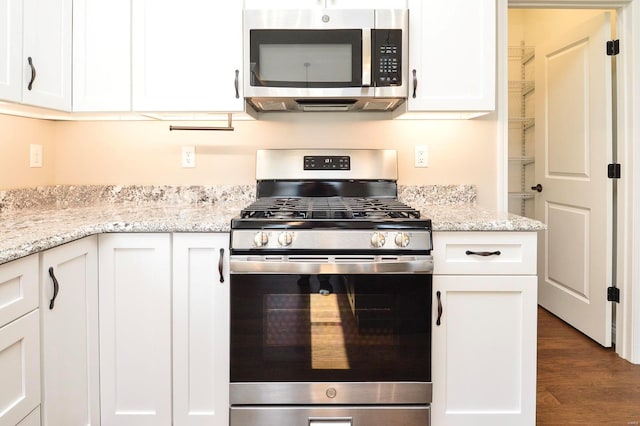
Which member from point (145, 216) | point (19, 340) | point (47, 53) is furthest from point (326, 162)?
point (19, 340)

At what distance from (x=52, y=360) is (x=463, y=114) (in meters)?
1.96

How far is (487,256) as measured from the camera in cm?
191

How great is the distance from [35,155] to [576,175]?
3125 mm

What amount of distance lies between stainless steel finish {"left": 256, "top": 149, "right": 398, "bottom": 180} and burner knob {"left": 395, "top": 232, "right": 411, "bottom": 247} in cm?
72

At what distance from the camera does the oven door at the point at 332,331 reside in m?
1.83

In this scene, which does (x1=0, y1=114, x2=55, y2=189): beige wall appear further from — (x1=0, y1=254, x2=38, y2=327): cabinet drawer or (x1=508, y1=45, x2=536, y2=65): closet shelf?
(x1=508, y1=45, x2=536, y2=65): closet shelf

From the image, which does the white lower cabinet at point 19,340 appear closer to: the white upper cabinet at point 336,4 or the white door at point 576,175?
the white upper cabinet at point 336,4

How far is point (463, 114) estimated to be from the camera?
2412mm

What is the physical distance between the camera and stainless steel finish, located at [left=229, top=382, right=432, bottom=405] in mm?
1867

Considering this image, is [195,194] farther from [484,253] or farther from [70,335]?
[484,253]

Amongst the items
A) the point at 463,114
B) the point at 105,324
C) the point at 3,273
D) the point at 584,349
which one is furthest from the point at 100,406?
the point at 584,349

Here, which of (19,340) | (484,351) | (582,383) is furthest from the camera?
(582,383)

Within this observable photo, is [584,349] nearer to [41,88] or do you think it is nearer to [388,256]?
[388,256]

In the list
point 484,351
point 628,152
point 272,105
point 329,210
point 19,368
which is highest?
point 272,105
